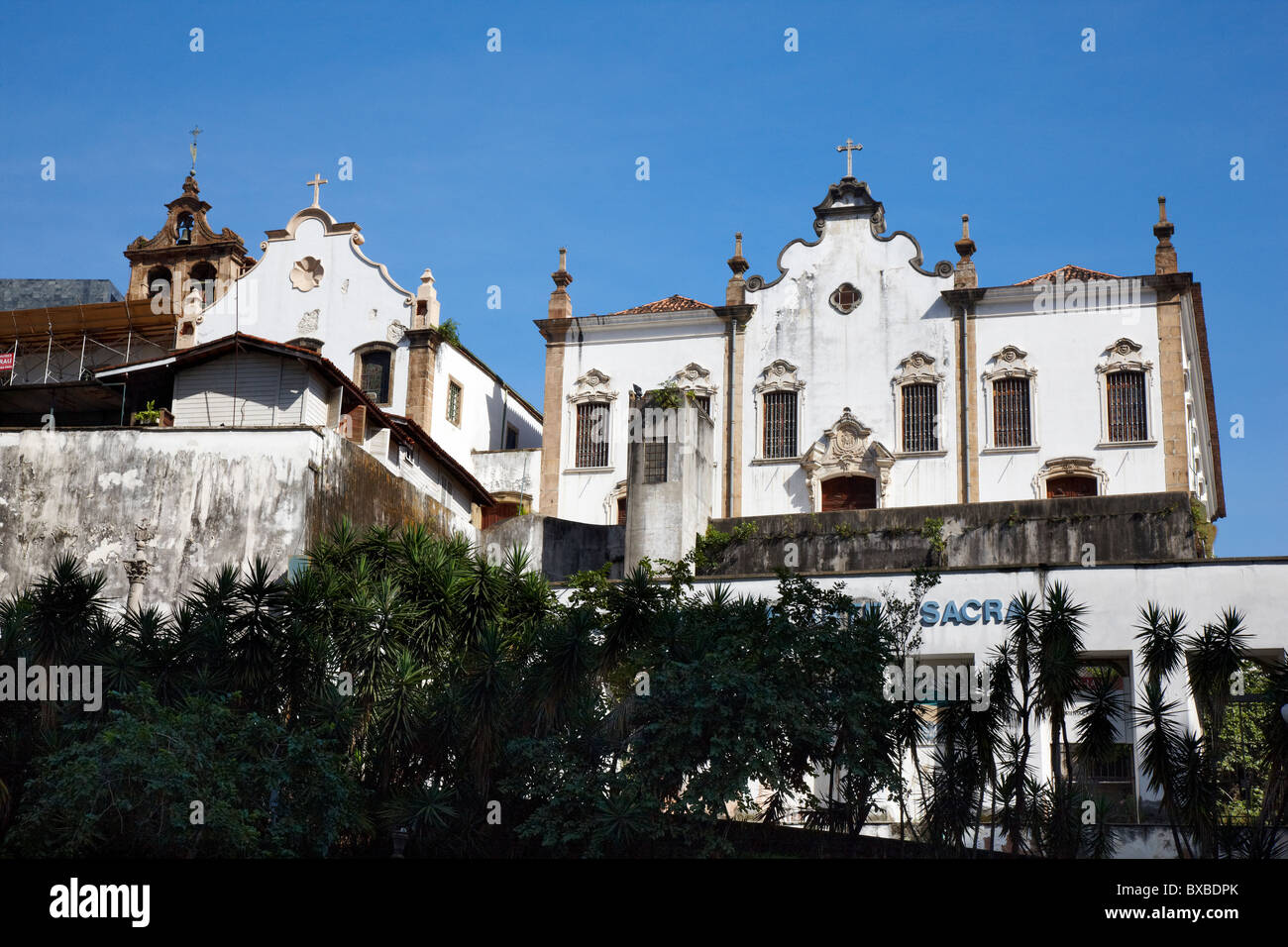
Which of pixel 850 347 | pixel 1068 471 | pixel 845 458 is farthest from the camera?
pixel 850 347

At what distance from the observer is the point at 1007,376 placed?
39406 millimetres

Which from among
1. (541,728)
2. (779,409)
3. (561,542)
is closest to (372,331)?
(561,542)

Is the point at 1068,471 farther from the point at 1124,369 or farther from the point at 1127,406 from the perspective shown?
the point at 1124,369

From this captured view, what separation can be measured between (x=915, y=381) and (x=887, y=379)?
74 centimetres

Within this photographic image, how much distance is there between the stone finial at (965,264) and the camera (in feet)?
132

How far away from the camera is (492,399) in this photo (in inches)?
1821

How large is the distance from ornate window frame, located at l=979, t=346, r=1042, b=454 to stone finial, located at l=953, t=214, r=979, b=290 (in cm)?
195

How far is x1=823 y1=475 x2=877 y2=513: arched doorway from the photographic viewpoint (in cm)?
3953

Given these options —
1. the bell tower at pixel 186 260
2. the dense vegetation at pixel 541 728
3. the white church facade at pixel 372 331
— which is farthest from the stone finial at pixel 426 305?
the dense vegetation at pixel 541 728

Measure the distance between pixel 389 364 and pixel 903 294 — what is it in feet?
45.7

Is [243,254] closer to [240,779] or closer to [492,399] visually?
[492,399]

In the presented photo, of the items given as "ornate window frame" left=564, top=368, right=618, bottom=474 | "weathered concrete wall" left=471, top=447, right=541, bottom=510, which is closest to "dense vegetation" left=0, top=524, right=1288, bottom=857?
"ornate window frame" left=564, top=368, right=618, bottom=474

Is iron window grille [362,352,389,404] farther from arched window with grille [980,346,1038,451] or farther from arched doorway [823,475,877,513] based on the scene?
arched window with grille [980,346,1038,451]

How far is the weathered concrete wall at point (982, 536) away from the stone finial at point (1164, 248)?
9211mm
